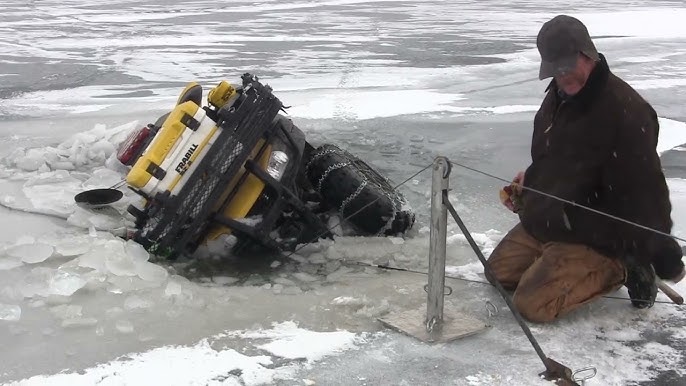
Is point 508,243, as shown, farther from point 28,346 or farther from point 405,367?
point 28,346

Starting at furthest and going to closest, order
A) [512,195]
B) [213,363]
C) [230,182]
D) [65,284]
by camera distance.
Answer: [230,182], [512,195], [65,284], [213,363]

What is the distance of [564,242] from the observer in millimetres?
3811

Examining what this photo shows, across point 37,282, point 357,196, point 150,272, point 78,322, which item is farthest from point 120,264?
point 357,196

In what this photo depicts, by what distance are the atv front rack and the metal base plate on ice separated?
4.38 ft

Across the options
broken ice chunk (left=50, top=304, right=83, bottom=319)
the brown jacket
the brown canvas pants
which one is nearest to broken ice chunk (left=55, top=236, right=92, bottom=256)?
broken ice chunk (left=50, top=304, right=83, bottom=319)

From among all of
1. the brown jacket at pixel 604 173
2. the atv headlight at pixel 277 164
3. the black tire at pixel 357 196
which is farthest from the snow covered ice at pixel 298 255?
the atv headlight at pixel 277 164

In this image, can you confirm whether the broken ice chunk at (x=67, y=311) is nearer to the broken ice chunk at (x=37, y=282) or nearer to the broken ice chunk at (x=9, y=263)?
the broken ice chunk at (x=37, y=282)

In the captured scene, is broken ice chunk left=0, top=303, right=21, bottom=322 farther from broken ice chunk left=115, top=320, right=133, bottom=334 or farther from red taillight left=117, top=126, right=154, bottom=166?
red taillight left=117, top=126, right=154, bottom=166

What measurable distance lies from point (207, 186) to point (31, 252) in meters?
1.08

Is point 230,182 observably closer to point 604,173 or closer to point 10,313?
point 10,313

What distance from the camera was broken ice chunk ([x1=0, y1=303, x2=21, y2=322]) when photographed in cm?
352

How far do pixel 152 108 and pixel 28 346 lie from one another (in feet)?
19.9

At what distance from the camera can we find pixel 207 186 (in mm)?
4285

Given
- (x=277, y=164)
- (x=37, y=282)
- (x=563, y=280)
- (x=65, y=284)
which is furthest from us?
(x=277, y=164)
